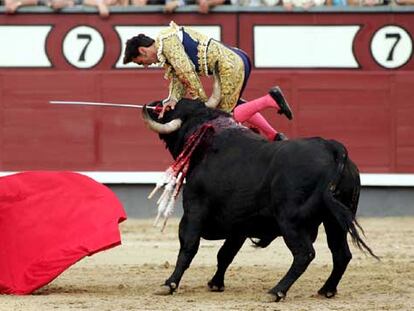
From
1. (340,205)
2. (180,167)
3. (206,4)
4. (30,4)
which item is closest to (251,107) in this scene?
(180,167)

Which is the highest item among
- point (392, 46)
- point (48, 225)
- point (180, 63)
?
point (180, 63)

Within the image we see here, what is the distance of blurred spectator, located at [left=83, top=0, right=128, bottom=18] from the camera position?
11.9m

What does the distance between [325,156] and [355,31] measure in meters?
4.92

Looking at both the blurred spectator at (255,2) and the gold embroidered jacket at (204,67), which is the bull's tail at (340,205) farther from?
the blurred spectator at (255,2)

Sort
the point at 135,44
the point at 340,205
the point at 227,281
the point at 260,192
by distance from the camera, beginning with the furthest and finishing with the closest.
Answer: the point at 227,281 < the point at 135,44 < the point at 260,192 < the point at 340,205

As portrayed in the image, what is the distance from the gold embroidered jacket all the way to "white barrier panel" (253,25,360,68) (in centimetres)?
410

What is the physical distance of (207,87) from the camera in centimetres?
1195

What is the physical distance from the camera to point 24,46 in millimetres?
12078

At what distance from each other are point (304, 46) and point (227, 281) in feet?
13.7

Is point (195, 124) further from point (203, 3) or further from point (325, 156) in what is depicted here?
point (203, 3)

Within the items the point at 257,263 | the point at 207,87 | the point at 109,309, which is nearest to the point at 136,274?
the point at 257,263

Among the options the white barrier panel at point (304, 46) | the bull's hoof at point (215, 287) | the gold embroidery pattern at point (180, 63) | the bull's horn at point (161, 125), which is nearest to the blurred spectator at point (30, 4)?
the white barrier panel at point (304, 46)

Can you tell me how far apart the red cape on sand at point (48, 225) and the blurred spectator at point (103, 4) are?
416 cm

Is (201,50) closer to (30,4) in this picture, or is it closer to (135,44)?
(135,44)
